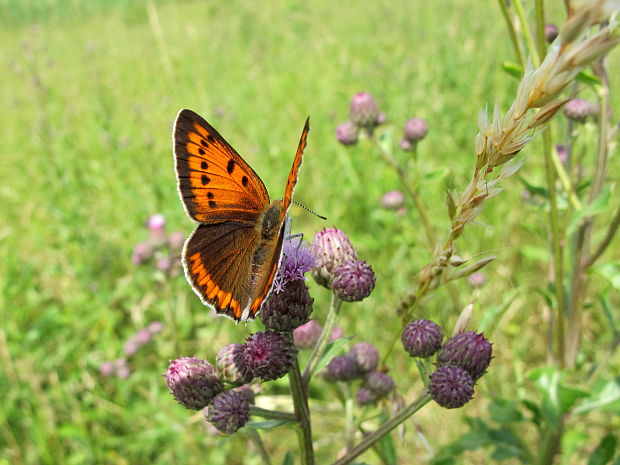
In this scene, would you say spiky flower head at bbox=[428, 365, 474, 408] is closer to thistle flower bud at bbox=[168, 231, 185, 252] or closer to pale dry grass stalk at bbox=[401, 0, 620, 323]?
pale dry grass stalk at bbox=[401, 0, 620, 323]

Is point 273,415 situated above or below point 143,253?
below

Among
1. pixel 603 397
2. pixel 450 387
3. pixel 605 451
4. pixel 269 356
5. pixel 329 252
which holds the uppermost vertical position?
pixel 329 252

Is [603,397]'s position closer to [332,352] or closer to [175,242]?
[332,352]

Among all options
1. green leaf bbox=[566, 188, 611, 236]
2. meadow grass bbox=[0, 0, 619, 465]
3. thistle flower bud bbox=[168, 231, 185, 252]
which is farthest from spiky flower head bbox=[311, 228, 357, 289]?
thistle flower bud bbox=[168, 231, 185, 252]

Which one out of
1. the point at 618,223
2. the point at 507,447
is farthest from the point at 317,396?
the point at 618,223

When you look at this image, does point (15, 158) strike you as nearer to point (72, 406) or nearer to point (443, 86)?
point (72, 406)

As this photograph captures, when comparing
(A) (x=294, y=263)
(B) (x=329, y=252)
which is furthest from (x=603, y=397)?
(A) (x=294, y=263)
